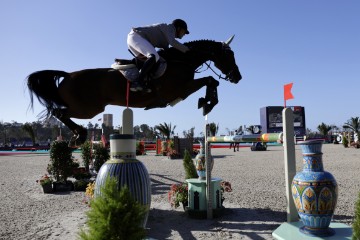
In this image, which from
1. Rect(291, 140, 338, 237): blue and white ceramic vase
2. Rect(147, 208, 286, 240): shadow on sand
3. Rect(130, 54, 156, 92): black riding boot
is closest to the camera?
Rect(291, 140, 338, 237): blue and white ceramic vase

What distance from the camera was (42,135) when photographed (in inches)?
3324

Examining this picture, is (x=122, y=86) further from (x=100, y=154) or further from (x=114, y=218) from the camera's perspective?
(x=100, y=154)

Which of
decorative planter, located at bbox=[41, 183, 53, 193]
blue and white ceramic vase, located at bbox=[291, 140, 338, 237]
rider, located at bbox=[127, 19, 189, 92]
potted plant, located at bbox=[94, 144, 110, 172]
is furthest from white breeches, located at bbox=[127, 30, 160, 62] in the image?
potted plant, located at bbox=[94, 144, 110, 172]

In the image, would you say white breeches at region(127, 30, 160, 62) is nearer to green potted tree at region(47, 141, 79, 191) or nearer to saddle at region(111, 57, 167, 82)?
saddle at region(111, 57, 167, 82)

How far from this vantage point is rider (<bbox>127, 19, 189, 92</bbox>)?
3.06 meters

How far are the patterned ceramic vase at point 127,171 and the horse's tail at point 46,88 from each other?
64.7 inches

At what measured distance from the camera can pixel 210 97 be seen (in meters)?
3.47

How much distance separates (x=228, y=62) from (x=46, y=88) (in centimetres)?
215

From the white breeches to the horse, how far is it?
0.95 ft

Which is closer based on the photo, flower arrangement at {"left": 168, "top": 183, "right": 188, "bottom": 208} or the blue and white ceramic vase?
the blue and white ceramic vase

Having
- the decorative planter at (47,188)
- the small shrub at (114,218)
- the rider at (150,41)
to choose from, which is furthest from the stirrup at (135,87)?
the decorative planter at (47,188)

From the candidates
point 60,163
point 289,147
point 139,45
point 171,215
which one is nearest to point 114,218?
point 289,147

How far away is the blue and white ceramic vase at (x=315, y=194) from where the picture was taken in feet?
7.73

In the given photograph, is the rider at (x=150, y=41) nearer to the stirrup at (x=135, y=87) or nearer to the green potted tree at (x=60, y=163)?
the stirrup at (x=135, y=87)
